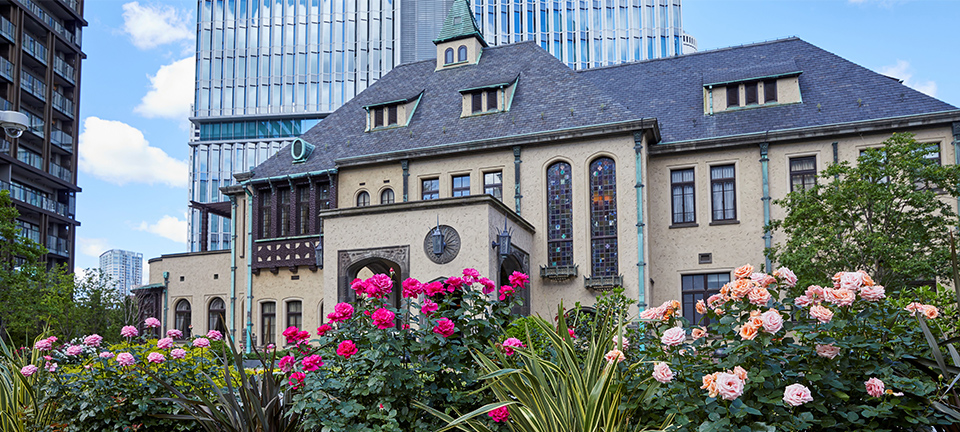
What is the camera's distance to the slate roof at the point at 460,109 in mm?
22047

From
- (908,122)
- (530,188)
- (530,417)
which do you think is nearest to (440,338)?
(530,417)

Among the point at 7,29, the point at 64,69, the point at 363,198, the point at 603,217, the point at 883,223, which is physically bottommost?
the point at 883,223

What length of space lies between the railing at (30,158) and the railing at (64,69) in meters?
6.45

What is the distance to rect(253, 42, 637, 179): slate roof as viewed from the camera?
22.0 m

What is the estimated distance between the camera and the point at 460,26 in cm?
2692

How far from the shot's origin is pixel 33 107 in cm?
4844

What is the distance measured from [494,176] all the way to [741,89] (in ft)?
25.7

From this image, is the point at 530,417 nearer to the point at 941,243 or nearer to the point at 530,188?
the point at 941,243

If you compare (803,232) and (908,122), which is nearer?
(803,232)

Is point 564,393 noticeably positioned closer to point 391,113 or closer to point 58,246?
point 391,113

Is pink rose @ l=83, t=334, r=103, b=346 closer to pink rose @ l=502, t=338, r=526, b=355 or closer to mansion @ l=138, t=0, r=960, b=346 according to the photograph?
pink rose @ l=502, t=338, r=526, b=355

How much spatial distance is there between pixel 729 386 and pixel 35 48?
178 ft

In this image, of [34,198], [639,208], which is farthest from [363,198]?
[34,198]

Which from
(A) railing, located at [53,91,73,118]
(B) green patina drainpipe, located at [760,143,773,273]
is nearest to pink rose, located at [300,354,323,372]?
(B) green patina drainpipe, located at [760,143,773,273]
